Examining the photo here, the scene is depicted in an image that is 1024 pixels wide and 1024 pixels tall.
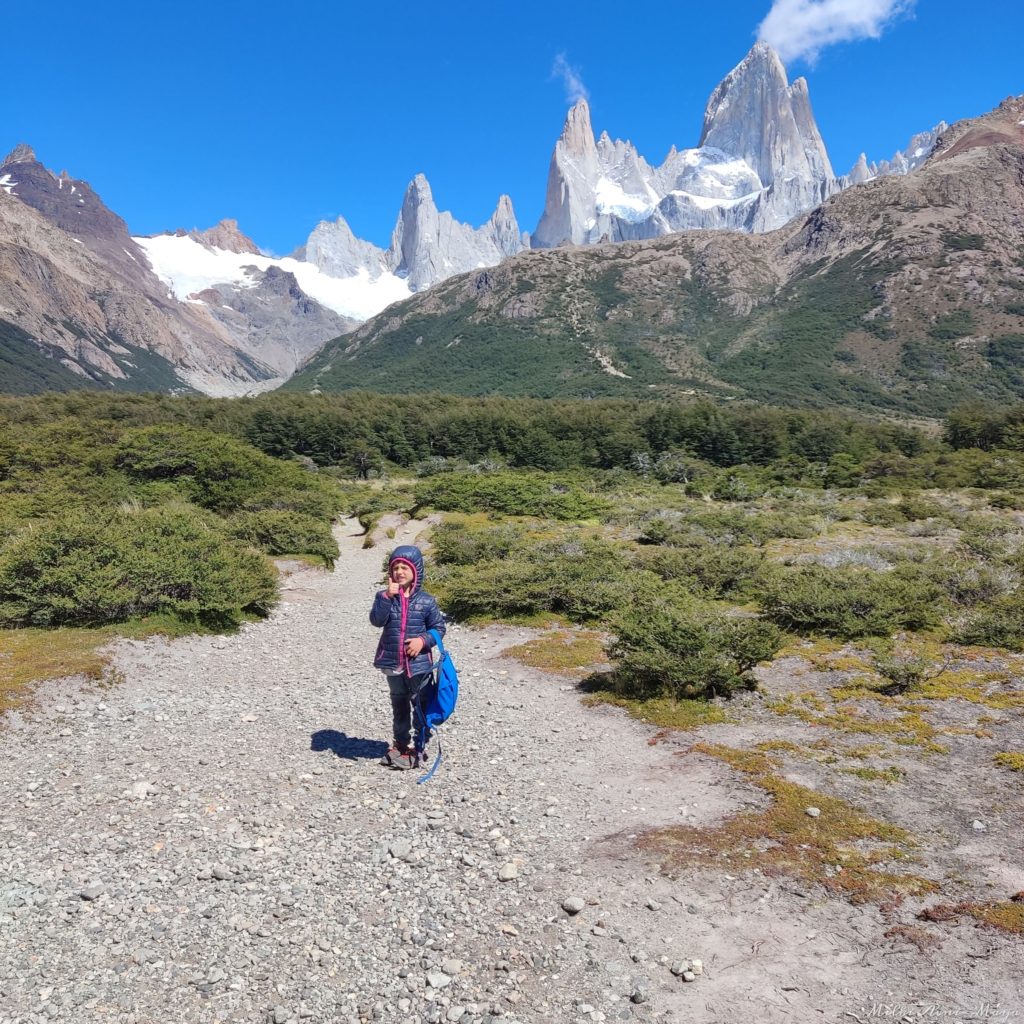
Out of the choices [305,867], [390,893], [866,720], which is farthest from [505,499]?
[390,893]

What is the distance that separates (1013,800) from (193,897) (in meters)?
7.71

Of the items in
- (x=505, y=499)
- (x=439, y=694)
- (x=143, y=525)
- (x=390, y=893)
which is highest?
(x=505, y=499)

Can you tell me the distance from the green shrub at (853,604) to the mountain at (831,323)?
13192cm

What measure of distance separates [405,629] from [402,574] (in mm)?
630

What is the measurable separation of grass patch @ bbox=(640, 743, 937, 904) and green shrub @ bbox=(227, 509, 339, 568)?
19.3 metres

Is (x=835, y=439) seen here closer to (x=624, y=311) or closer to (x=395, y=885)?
(x=395, y=885)

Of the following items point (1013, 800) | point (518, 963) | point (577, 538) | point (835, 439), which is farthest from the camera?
point (835, 439)

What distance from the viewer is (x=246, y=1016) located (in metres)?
4.16

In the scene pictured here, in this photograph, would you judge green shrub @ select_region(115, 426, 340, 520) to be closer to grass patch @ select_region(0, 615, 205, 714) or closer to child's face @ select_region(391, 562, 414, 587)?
grass patch @ select_region(0, 615, 205, 714)

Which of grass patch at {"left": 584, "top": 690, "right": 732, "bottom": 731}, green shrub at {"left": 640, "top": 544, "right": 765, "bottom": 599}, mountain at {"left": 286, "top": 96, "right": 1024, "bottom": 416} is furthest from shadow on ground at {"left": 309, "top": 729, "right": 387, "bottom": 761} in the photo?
mountain at {"left": 286, "top": 96, "right": 1024, "bottom": 416}

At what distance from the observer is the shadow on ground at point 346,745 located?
823cm

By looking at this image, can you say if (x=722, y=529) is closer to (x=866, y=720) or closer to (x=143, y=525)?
(x=866, y=720)

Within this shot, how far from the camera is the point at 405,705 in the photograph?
7.62 metres

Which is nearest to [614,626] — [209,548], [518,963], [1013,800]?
[1013,800]
